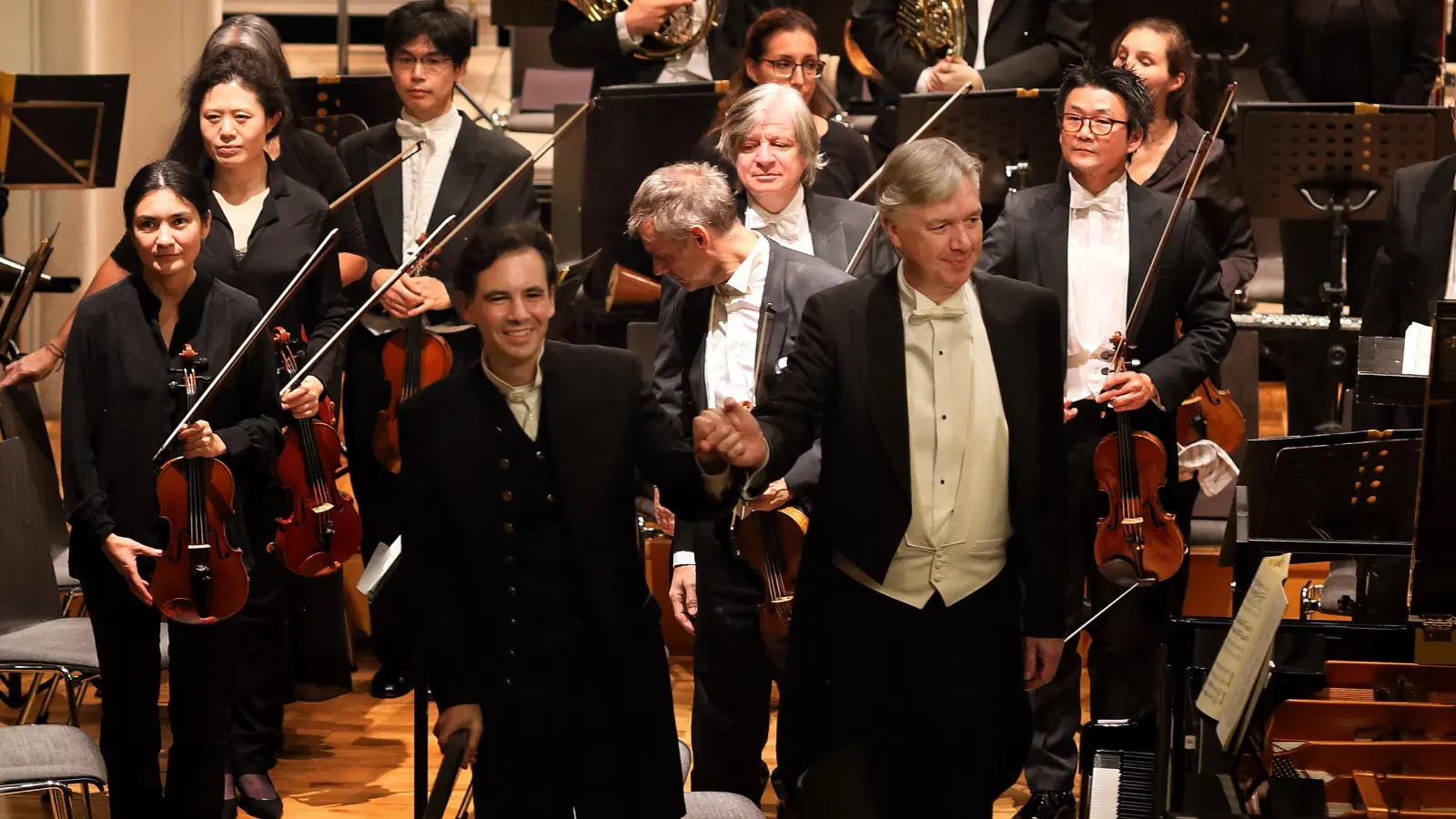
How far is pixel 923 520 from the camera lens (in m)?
2.72

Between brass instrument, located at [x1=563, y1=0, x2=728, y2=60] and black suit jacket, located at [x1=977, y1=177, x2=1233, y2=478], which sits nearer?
black suit jacket, located at [x1=977, y1=177, x2=1233, y2=478]

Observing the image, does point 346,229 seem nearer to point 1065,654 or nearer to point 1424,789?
point 1065,654

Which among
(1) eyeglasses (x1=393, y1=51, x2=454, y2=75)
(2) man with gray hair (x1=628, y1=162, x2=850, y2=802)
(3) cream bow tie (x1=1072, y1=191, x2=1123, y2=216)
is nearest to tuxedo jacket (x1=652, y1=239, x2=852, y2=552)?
(2) man with gray hair (x1=628, y1=162, x2=850, y2=802)

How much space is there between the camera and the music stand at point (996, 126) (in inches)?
196

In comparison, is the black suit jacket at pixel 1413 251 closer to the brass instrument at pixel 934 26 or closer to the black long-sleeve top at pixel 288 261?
the brass instrument at pixel 934 26

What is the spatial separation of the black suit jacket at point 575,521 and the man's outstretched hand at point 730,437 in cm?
9

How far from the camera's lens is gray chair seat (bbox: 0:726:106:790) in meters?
3.02

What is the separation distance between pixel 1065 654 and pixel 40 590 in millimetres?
2161

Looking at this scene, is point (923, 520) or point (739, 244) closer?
point (923, 520)

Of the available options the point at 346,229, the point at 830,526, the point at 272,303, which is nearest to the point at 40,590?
the point at 272,303

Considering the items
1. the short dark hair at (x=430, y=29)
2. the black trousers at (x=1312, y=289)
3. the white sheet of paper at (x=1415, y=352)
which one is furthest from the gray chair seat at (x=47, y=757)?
the black trousers at (x=1312, y=289)

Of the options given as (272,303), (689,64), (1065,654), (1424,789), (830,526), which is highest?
(689,64)

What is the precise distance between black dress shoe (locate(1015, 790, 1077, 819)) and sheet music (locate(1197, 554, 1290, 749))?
179 centimetres

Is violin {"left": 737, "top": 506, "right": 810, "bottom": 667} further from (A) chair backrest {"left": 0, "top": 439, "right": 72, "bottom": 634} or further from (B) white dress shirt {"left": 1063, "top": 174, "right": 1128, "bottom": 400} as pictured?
(A) chair backrest {"left": 0, "top": 439, "right": 72, "bottom": 634}
